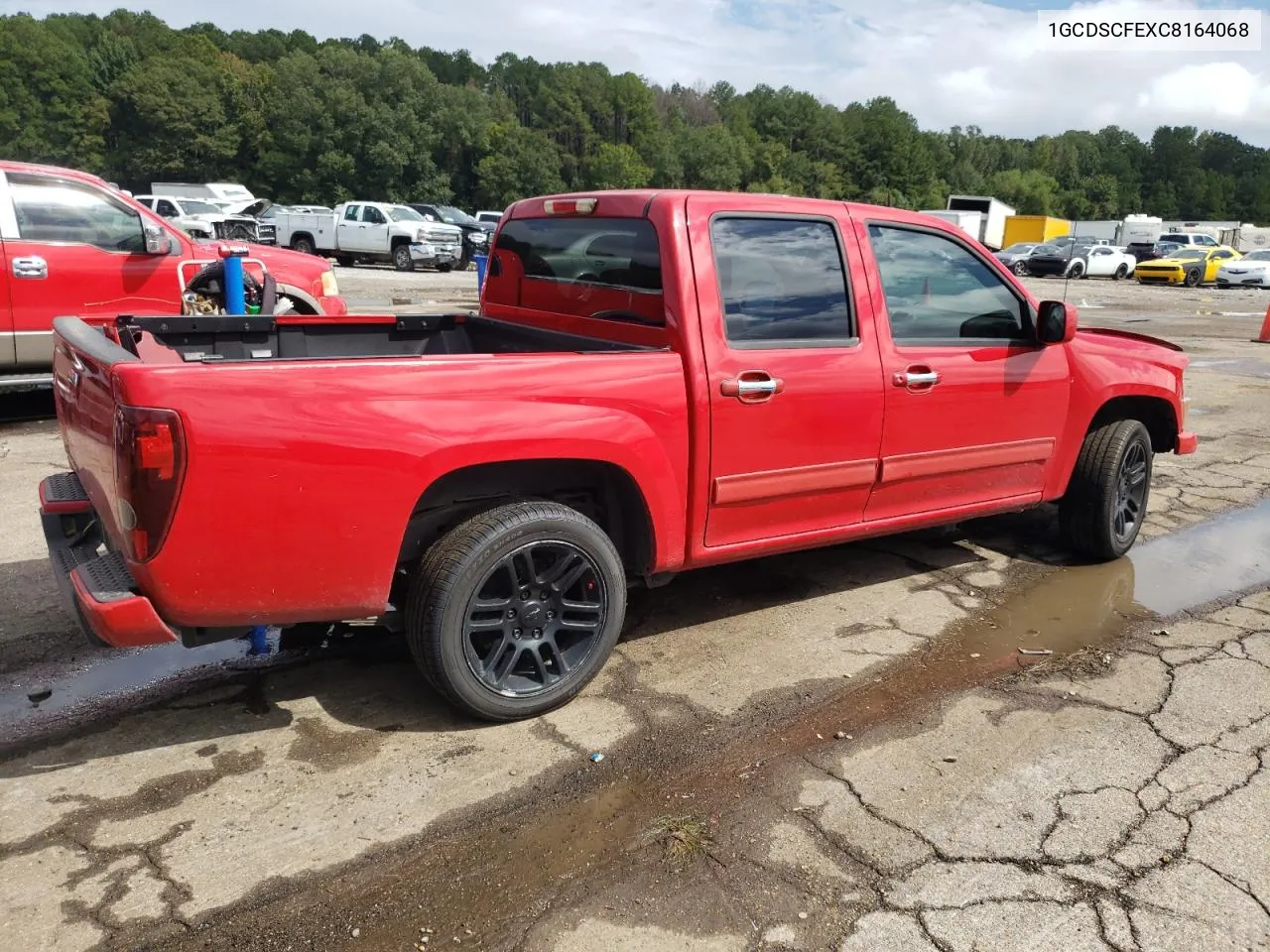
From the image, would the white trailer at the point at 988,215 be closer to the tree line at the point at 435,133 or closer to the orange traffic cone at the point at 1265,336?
the tree line at the point at 435,133

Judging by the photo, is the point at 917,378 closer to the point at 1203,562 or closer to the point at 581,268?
the point at 581,268

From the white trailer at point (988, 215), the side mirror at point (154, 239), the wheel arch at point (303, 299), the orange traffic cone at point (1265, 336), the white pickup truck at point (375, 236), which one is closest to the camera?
the side mirror at point (154, 239)

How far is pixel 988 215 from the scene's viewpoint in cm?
5212

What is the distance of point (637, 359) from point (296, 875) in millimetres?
1925

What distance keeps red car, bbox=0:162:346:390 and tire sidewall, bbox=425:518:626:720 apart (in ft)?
18.4

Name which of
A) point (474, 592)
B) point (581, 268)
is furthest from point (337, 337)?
point (474, 592)

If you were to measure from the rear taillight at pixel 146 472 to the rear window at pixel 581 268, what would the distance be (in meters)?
Result: 1.76

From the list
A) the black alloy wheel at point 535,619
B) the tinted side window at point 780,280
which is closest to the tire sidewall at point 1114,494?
the tinted side window at point 780,280

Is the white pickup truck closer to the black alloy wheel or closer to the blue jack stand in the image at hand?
the blue jack stand

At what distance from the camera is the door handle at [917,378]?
13.3 feet

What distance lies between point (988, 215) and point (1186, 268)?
18.2 metres

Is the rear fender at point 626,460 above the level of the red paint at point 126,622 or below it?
above

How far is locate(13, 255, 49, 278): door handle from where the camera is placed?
23.9 ft

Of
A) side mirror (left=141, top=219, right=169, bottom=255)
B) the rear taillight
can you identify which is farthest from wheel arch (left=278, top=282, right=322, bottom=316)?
the rear taillight
